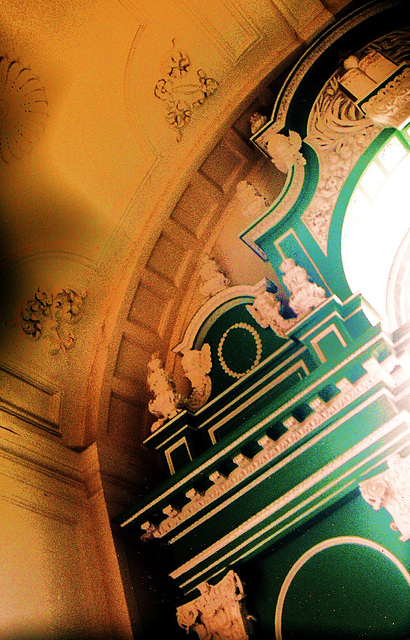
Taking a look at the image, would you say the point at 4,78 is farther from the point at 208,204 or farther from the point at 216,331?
the point at 216,331

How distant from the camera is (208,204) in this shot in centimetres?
656

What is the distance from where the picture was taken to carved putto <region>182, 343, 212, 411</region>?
228 inches

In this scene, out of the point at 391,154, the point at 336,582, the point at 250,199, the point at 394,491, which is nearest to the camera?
the point at 394,491

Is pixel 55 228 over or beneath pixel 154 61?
beneath

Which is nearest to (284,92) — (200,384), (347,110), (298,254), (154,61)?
(347,110)

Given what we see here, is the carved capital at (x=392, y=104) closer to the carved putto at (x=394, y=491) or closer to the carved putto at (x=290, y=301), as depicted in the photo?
the carved putto at (x=290, y=301)

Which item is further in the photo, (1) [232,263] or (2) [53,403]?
(1) [232,263]

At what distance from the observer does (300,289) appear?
512cm

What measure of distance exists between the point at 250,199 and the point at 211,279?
2.69 feet

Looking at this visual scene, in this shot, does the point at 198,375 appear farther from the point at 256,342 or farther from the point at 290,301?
the point at 290,301

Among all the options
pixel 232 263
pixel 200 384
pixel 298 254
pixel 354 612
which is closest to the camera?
pixel 354 612

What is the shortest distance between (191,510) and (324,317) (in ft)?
5.69

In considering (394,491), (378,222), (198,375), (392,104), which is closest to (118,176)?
(198,375)

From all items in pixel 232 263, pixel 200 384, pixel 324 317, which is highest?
pixel 232 263
